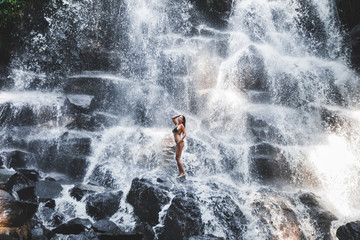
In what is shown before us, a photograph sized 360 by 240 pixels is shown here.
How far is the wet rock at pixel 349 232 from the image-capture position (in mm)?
5682

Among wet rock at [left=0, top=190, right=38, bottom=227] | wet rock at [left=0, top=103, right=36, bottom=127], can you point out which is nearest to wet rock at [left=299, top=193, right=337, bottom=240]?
wet rock at [left=0, top=190, right=38, bottom=227]

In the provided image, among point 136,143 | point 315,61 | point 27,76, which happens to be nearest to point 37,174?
point 136,143

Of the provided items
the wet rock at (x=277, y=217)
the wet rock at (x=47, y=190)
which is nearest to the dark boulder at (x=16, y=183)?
the wet rock at (x=47, y=190)

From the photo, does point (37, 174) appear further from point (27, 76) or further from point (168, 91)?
point (168, 91)

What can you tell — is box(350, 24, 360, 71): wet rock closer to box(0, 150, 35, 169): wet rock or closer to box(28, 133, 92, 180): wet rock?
box(28, 133, 92, 180): wet rock

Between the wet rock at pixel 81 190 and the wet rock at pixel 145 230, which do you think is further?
the wet rock at pixel 81 190

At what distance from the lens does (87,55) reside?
13281 mm

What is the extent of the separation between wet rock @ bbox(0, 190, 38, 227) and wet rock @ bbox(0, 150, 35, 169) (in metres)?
3.27

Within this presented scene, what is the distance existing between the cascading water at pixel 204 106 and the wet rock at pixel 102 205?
201 mm

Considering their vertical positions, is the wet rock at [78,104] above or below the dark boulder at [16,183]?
above

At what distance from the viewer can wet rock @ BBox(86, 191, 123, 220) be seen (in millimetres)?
6551

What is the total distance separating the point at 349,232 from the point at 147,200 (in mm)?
5053

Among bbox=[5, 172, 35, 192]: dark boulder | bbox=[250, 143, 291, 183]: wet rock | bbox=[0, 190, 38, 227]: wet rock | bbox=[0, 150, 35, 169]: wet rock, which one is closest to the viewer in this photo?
bbox=[0, 190, 38, 227]: wet rock

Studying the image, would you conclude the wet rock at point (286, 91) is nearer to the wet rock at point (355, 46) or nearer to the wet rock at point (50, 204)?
the wet rock at point (355, 46)
